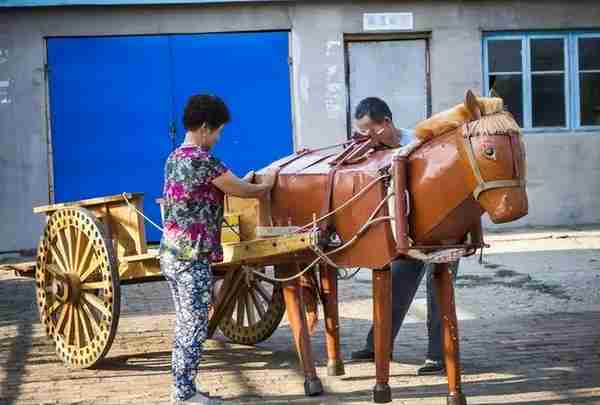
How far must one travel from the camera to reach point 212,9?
15062mm

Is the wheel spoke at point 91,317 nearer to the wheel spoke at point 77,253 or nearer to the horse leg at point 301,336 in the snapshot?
the wheel spoke at point 77,253

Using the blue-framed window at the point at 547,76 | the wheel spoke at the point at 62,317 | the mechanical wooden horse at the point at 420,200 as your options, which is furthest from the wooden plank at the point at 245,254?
the blue-framed window at the point at 547,76

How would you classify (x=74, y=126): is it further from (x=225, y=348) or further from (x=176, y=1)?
(x=225, y=348)

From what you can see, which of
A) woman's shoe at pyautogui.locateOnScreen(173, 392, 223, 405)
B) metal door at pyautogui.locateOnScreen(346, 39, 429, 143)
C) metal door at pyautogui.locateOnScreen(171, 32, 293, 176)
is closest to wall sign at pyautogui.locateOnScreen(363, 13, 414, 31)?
metal door at pyautogui.locateOnScreen(346, 39, 429, 143)

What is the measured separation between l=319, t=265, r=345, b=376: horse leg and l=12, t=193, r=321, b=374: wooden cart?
0.41m

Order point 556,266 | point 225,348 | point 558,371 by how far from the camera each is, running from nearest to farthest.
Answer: point 558,371, point 225,348, point 556,266

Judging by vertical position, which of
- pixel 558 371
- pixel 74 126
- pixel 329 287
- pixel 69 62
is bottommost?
pixel 558 371

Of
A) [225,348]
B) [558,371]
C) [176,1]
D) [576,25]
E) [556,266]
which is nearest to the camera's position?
[558,371]

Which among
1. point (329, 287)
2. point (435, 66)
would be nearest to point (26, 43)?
point (435, 66)

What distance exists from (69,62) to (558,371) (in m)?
10.0

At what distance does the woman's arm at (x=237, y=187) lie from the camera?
599 centimetres

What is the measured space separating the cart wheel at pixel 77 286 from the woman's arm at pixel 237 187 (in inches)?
54.7

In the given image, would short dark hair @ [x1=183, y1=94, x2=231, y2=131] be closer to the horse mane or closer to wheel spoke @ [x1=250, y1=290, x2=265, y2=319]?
the horse mane

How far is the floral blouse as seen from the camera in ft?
19.6
